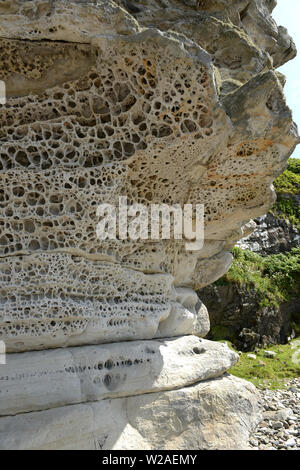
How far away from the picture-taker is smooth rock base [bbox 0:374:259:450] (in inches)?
118

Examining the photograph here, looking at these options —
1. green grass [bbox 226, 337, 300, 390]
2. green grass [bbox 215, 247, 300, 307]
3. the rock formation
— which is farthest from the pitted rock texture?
green grass [bbox 215, 247, 300, 307]

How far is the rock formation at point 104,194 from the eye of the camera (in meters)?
3.24

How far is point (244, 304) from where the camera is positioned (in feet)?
29.9

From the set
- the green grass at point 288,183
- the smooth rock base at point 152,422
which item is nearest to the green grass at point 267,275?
the green grass at point 288,183

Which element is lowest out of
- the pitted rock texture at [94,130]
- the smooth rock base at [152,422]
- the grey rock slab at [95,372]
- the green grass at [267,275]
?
the smooth rock base at [152,422]

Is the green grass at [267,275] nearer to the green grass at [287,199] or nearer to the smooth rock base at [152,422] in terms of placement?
the green grass at [287,199]

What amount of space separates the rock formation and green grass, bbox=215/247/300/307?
552 centimetres

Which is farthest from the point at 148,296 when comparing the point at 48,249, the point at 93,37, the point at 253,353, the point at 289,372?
the point at 253,353

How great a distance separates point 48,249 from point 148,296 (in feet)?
3.78

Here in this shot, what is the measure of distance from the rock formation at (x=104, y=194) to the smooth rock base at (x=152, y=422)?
1cm

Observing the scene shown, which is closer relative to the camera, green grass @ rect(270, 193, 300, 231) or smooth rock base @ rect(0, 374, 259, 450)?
smooth rock base @ rect(0, 374, 259, 450)

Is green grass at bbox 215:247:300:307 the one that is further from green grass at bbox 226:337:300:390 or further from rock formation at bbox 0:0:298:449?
rock formation at bbox 0:0:298:449
